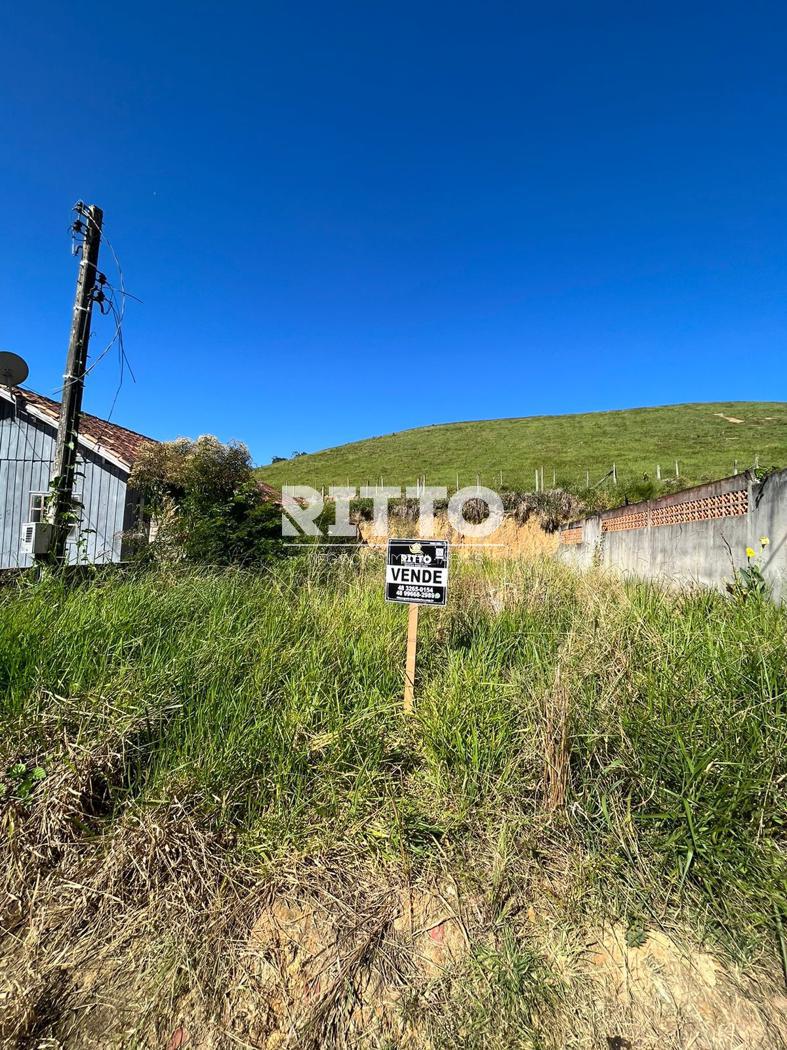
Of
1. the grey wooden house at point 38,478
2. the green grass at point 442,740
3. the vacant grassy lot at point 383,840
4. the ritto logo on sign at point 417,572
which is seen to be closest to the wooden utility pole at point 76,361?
the green grass at point 442,740

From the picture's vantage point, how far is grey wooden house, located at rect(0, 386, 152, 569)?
383 inches

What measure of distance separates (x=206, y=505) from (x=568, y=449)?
27.5 metres

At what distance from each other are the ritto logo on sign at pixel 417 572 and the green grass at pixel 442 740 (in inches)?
16.8

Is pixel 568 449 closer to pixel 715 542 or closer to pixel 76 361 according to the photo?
pixel 715 542

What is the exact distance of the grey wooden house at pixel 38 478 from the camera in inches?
383

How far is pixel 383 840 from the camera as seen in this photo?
1930mm

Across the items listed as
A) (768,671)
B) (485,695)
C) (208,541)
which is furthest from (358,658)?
(208,541)

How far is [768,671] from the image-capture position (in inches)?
91.6

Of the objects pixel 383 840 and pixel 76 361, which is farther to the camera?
pixel 76 361

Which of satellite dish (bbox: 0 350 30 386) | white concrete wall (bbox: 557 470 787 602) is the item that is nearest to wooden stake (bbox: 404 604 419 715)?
white concrete wall (bbox: 557 470 787 602)

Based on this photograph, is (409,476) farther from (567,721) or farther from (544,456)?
(567,721)

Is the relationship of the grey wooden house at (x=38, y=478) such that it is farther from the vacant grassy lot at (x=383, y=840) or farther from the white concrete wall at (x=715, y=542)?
the white concrete wall at (x=715, y=542)

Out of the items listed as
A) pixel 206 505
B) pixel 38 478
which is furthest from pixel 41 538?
pixel 38 478

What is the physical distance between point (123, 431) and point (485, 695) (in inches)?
531
